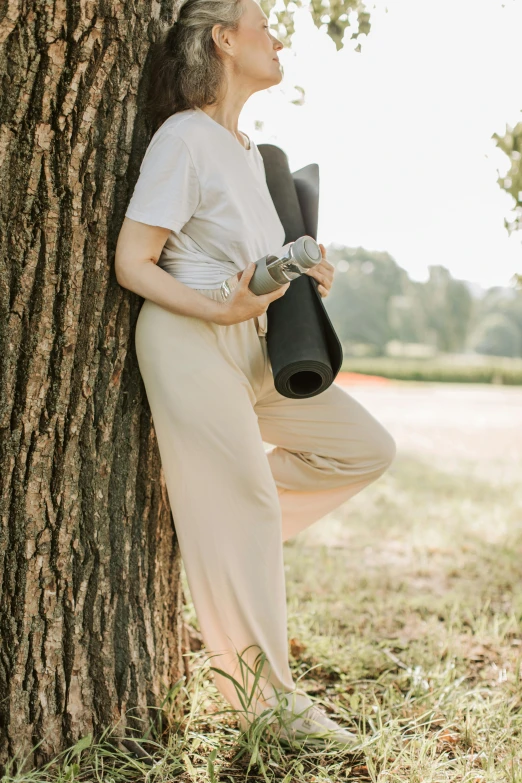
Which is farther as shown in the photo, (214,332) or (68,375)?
(214,332)

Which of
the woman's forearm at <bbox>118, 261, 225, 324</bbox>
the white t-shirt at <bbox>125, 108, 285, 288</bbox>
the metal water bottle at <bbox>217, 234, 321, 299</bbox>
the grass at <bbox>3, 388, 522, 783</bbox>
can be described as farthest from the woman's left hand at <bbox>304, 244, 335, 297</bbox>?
the grass at <bbox>3, 388, 522, 783</bbox>

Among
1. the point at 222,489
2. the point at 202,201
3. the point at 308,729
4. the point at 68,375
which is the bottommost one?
the point at 308,729

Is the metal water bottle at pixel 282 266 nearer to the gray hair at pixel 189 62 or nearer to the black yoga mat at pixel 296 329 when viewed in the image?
the black yoga mat at pixel 296 329

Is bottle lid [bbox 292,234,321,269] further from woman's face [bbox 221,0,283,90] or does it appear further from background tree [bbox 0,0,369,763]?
woman's face [bbox 221,0,283,90]

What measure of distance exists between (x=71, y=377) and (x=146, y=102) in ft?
2.59

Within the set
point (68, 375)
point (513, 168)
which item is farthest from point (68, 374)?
point (513, 168)

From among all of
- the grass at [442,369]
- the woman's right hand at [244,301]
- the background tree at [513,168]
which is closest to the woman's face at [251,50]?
the woman's right hand at [244,301]

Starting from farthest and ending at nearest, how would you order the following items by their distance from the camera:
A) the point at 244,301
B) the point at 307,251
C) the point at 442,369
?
the point at 442,369, the point at 244,301, the point at 307,251

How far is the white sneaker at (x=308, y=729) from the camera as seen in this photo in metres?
2.08

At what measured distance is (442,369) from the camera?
20.2 m

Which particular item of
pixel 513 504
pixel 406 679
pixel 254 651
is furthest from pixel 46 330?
pixel 513 504

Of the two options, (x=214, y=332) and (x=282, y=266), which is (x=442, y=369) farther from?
(x=282, y=266)

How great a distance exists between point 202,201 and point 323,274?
0.42m

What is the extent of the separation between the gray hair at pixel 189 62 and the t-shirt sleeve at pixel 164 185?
0.15 meters
